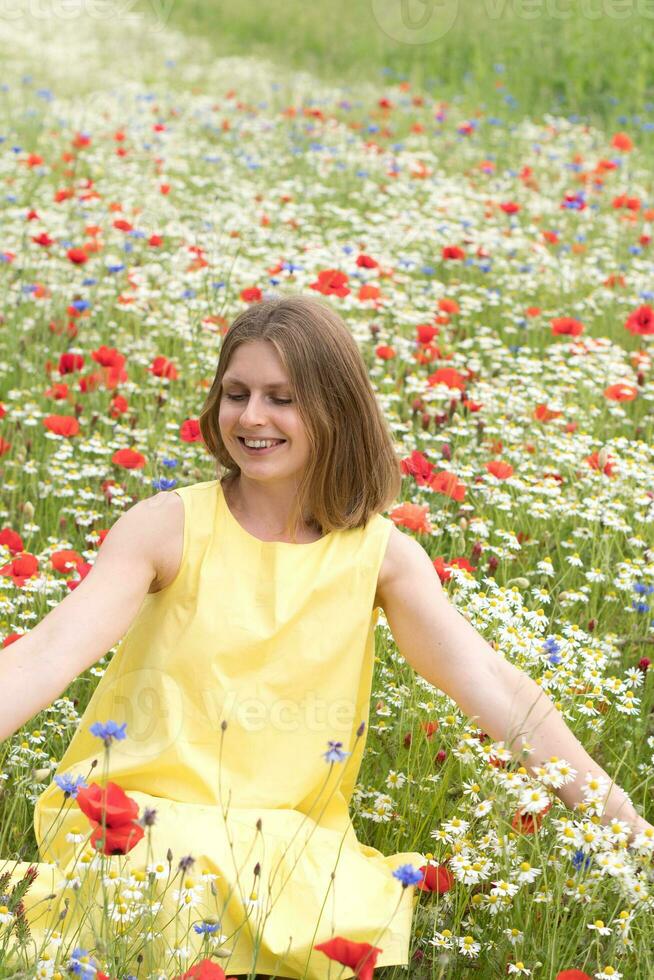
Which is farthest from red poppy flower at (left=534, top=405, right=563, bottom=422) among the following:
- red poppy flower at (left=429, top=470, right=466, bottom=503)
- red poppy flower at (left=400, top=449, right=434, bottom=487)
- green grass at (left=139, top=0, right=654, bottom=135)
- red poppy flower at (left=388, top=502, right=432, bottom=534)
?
green grass at (left=139, top=0, right=654, bottom=135)

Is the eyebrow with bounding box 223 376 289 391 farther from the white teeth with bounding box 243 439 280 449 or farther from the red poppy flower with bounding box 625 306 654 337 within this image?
the red poppy flower with bounding box 625 306 654 337

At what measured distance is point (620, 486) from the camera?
11.8 feet

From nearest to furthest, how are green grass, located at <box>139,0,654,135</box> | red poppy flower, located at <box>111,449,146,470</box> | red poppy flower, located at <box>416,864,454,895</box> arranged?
red poppy flower, located at <box>416,864,454,895</box>, red poppy flower, located at <box>111,449,146,470</box>, green grass, located at <box>139,0,654,135</box>

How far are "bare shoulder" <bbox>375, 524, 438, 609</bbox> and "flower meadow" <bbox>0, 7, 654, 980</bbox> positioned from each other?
23 centimetres

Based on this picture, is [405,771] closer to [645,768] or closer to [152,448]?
[645,768]

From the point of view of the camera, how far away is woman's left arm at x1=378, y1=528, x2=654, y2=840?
2.30m

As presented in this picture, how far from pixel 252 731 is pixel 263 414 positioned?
1.81ft

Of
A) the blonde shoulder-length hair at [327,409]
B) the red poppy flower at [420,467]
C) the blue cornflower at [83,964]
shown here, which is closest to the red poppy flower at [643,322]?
the red poppy flower at [420,467]

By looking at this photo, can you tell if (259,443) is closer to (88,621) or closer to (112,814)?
(88,621)

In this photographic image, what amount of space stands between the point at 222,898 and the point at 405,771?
2.09ft

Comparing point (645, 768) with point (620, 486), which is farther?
point (620, 486)

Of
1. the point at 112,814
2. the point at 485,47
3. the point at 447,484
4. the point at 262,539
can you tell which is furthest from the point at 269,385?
the point at 485,47

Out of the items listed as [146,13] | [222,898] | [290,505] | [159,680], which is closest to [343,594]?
[290,505]

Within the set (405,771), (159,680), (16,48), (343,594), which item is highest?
(16,48)
